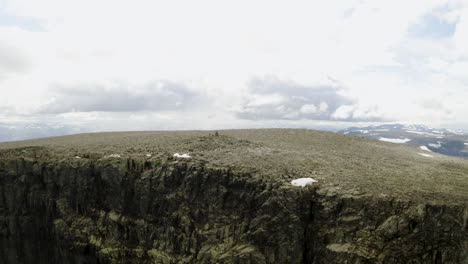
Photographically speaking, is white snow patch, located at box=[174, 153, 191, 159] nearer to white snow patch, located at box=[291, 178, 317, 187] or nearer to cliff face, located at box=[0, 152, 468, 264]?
cliff face, located at box=[0, 152, 468, 264]

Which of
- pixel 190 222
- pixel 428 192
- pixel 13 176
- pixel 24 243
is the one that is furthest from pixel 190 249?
pixel 13 176

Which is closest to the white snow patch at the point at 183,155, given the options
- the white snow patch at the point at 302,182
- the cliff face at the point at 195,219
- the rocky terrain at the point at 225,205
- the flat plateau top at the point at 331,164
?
the rocky terrain at the point at 225,205

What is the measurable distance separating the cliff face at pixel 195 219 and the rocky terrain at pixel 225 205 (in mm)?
109

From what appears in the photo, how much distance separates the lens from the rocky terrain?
67.3 feet

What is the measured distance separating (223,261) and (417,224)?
16.6 meters

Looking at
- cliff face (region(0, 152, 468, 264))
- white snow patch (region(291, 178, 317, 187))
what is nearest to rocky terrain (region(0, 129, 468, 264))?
cliff face (region(0, 152, 468, 264))

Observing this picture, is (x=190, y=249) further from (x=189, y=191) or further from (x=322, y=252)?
(x=322, y=252)

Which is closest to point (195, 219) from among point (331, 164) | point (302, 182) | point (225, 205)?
point (225, 205)

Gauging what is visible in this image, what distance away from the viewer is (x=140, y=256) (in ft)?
92.9

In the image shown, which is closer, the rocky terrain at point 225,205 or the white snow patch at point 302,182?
the rocky terrain at point 225,205

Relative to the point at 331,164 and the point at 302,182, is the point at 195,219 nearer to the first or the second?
the point at 302,182

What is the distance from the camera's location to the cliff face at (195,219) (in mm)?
20078

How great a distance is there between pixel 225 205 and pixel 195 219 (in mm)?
3687

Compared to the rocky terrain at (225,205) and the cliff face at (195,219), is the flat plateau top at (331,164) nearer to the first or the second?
the rocky terrain at (225,205)
